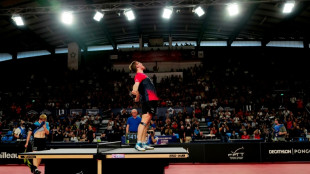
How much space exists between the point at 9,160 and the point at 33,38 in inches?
578

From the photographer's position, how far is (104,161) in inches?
207

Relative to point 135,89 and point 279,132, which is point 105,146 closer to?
point 135,89

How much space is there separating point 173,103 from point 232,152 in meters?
9.90

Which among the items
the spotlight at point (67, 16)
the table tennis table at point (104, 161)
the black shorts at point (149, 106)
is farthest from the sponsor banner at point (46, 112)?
the black shorts at point (149, 106)

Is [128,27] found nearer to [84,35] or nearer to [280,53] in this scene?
[84,35]

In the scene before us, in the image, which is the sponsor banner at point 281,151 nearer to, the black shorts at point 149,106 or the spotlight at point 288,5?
the spotlight at point 288,5

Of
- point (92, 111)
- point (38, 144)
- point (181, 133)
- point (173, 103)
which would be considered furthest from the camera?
point (173, 103)

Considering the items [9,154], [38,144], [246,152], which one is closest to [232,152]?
[246,152]

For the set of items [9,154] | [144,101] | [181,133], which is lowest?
[9,154]

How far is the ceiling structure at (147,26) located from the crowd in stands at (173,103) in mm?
3435

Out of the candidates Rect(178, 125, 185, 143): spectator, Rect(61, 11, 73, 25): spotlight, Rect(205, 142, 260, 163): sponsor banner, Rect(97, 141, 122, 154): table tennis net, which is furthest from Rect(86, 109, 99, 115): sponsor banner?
Rect(97, 141, 122, 154): table tennis net

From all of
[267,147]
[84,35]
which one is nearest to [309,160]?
[267,147]

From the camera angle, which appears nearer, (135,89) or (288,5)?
(135,89)

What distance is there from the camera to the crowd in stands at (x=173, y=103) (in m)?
16.5
